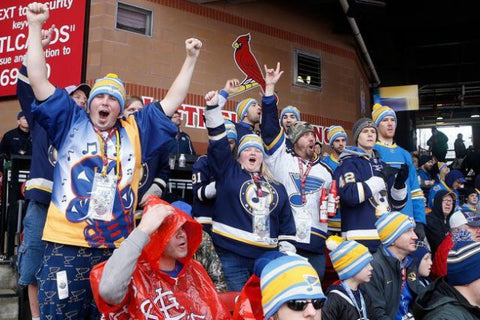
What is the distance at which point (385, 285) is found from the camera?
146 inches

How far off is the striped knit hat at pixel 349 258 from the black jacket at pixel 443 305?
88 centimetres

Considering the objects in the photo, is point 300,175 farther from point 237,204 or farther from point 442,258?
point 442,258

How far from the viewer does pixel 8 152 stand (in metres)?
6.92

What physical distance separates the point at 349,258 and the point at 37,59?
2499 mm

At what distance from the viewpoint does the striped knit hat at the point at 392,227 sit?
3.94m

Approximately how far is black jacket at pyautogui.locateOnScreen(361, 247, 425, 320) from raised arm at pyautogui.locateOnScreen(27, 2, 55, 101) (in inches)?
105

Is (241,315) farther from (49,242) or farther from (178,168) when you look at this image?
(178,168)

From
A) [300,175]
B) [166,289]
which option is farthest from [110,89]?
[300,175]

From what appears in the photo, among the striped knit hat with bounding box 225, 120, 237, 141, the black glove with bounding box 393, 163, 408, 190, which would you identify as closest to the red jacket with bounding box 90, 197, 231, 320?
the striped knit hat with bounding box 225, 120, 237, 141

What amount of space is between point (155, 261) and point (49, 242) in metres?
0.63

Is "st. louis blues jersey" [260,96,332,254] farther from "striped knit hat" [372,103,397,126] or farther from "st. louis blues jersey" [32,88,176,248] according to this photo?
"st. louis blues jersey" [32,88,176,248]

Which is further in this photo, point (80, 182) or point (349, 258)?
point (349, 258)

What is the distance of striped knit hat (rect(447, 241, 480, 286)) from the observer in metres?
2.48

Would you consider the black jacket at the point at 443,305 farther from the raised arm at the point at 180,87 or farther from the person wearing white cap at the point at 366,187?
the raised arm at the point at 180,87
